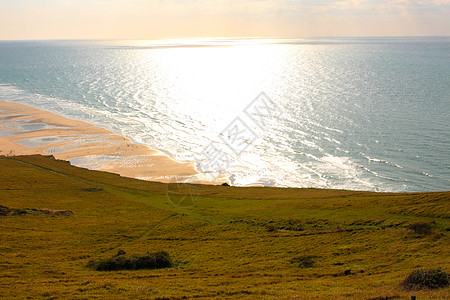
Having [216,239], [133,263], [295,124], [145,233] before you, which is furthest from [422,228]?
[295,124]

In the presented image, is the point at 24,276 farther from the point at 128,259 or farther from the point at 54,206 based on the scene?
the point at 54,206

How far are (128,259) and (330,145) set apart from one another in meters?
69.3

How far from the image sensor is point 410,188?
239 feet

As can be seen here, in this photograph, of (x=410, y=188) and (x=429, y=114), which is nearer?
(x=410, y=188)

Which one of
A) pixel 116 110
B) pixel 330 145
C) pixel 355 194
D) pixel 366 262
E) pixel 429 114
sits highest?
pixel 116 110

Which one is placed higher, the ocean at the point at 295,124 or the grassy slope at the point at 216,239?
the ocean at the point at 295,124

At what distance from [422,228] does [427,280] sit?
697 inches

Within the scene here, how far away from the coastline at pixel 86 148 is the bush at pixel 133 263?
44745 millimetres

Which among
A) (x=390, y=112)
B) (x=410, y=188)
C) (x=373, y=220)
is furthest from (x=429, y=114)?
(x=373, y=220)

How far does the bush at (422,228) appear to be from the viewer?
→ 137 feet

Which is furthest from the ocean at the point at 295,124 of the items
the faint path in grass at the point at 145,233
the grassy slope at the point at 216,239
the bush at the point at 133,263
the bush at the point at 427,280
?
the bush at the point at 427,280

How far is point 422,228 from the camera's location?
4244 cm
